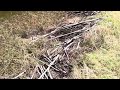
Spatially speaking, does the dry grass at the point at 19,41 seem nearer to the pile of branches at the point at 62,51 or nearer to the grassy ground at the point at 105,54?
the pile of branches at the point at 62,51

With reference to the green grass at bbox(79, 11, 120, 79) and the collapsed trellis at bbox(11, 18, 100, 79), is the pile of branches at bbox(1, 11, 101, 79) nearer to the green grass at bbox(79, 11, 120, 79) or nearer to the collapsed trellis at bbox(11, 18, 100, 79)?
the collapsed trellis at bbox(11, 18, 100, 79)

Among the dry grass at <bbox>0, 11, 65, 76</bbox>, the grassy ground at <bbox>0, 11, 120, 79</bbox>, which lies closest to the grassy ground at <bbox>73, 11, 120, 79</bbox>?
the grassy ground at <bbox>0, 11, 120, 79</bbox>

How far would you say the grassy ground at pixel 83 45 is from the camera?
2475 millimetres

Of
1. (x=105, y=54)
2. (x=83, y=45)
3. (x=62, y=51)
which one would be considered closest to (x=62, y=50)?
(x=62, y=51)

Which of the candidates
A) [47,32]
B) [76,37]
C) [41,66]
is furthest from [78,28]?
[41,66]

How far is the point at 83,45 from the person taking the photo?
8.50 feet

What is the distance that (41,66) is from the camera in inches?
97.6

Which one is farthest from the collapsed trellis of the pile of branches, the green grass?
the green grass

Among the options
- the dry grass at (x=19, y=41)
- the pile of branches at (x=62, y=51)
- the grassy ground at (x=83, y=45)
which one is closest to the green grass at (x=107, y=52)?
the grassy ground at (x=83, y=45)

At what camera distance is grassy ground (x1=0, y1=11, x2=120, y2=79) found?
2475 mm

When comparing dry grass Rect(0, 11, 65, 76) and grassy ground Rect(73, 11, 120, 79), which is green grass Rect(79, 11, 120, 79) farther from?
dry grass Rect(0, 11, 65, 76)

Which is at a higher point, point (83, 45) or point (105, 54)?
point (83, 45)

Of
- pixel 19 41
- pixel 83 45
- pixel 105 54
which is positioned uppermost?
pixel 19 41

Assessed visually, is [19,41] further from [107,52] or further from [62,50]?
[107,52]
